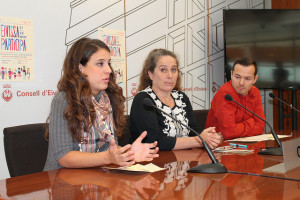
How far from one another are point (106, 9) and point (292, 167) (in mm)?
2520

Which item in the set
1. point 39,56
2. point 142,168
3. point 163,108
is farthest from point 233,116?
point 39,56

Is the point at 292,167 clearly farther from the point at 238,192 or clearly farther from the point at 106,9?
the point at 106,9

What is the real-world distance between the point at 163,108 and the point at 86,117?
0.82 metres

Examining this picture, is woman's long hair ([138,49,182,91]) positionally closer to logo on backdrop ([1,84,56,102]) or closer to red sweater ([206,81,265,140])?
red sweater ([206,81,265,140])

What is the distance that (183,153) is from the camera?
209cm

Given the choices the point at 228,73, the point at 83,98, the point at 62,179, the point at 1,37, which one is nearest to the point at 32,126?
the point at 83,98

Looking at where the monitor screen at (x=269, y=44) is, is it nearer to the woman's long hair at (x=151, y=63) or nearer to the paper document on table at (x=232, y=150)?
the woman's long hair at (x=151, y=63)

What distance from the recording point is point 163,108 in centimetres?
263

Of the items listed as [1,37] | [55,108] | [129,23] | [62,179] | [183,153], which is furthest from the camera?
[129,23]

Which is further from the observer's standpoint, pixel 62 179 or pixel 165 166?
pixel 165 166

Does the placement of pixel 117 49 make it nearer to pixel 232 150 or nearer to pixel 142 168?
pixel 232 150

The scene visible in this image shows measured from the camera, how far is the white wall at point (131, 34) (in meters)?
2.90

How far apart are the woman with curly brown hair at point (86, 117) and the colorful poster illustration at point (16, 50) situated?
0.93m

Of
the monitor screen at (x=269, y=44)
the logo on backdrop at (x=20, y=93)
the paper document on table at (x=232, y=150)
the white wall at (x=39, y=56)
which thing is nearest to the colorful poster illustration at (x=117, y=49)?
the white wall at (x=39, y=56)
